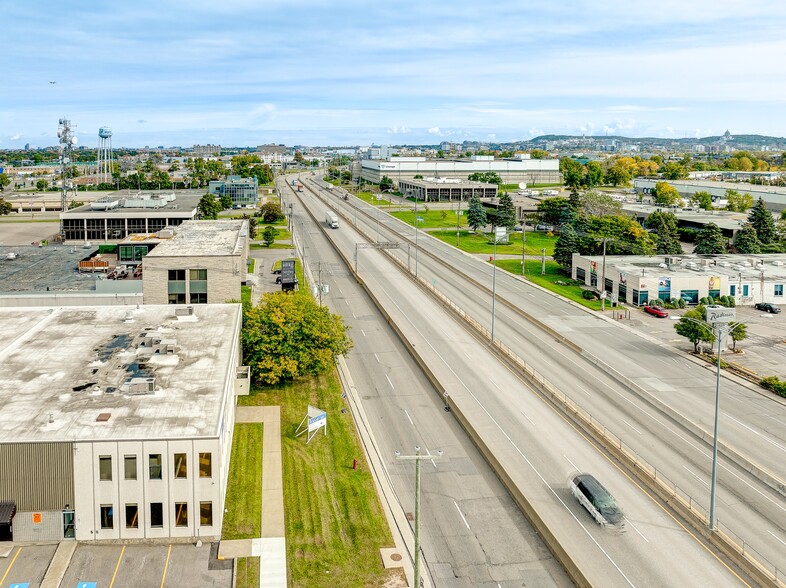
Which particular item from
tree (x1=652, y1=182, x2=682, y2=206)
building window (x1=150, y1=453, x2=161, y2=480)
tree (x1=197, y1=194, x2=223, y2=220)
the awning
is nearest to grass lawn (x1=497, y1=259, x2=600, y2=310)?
building window (x1=150, y1=453, x2=161, y2=480)

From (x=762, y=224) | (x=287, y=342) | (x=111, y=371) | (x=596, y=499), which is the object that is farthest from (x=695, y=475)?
(x=762, y=224)

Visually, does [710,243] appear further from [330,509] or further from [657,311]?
[330,509]

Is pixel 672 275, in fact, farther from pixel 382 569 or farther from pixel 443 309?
pixel 382 569

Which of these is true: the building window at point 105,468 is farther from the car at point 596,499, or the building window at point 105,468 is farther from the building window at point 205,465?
the car at point 596,499

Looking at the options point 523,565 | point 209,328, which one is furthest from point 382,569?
point 209,328

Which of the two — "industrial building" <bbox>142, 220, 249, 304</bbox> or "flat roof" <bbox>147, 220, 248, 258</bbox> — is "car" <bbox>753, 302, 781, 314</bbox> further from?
"flat roof" <bbox>147, 220, 248, 258</bbox>

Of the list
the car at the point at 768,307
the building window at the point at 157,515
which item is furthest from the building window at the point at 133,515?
the car at the point at 768,307
